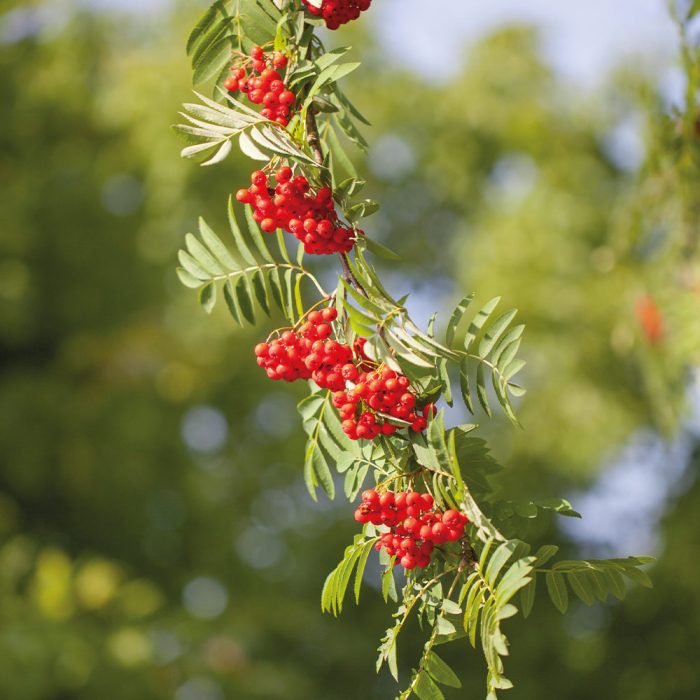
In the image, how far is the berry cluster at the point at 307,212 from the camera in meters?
0.75

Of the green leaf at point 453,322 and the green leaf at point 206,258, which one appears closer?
the green leaf at point 453,322

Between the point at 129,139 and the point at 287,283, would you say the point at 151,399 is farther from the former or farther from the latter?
the point at 287,283

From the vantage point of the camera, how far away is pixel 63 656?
15.2 ft

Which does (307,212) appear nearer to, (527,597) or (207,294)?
(207,294)

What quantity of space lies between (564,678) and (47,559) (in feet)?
12.1

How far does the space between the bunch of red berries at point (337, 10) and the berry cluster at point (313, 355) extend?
0.82 ft

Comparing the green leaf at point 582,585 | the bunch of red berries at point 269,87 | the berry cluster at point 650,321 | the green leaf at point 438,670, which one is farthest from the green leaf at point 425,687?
the berry cluster at point 650,321

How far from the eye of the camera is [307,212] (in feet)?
2.48

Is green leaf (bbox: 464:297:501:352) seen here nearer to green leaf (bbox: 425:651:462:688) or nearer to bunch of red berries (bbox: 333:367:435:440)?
bunch of red berries (bbox: 333:367:435:440)

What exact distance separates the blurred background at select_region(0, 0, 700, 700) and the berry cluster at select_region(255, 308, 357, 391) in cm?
472

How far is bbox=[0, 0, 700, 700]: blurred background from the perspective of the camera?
20.1ft

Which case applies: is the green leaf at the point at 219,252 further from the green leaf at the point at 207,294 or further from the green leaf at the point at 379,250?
the green leaf at the point at 379,250

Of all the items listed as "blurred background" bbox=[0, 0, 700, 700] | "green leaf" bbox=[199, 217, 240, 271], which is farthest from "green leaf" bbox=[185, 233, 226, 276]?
"blurred background" bbox=[0, 0, 700, 700]

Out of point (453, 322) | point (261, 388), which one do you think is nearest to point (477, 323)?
point (453, 322)
